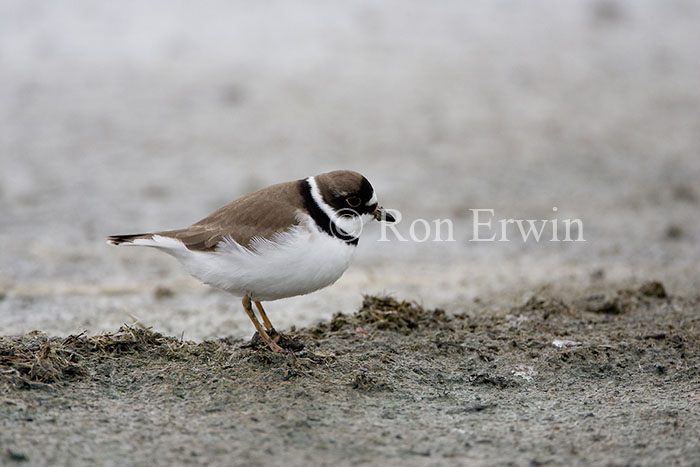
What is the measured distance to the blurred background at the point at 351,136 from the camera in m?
8.09

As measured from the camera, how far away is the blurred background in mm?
8094

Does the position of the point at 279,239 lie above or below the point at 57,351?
above

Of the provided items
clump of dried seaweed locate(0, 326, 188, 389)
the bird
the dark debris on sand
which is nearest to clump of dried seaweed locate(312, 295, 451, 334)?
the dark debris on sand

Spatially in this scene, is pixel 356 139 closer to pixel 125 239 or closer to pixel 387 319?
pixel 387 319

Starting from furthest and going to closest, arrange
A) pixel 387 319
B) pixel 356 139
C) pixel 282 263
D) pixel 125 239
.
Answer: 1. pixel 356 139
2. pixel 387 319
3. pixel 125 239
4. pixel 282 263

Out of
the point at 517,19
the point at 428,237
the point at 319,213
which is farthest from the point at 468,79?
the point at 319,213

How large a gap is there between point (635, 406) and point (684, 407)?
0.83 ft

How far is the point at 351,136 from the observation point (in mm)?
12094

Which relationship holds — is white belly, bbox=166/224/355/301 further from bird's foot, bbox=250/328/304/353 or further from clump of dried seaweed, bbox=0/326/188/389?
clump of dried seaweed, bbox=0/326/188/389

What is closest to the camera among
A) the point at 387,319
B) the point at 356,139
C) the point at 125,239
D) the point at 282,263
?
the point at 282,263

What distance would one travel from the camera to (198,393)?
450 centimetres

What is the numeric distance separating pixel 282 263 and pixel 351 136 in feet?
25.0

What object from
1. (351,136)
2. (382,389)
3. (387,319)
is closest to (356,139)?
(351,136)

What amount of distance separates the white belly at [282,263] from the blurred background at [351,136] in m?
1.59
